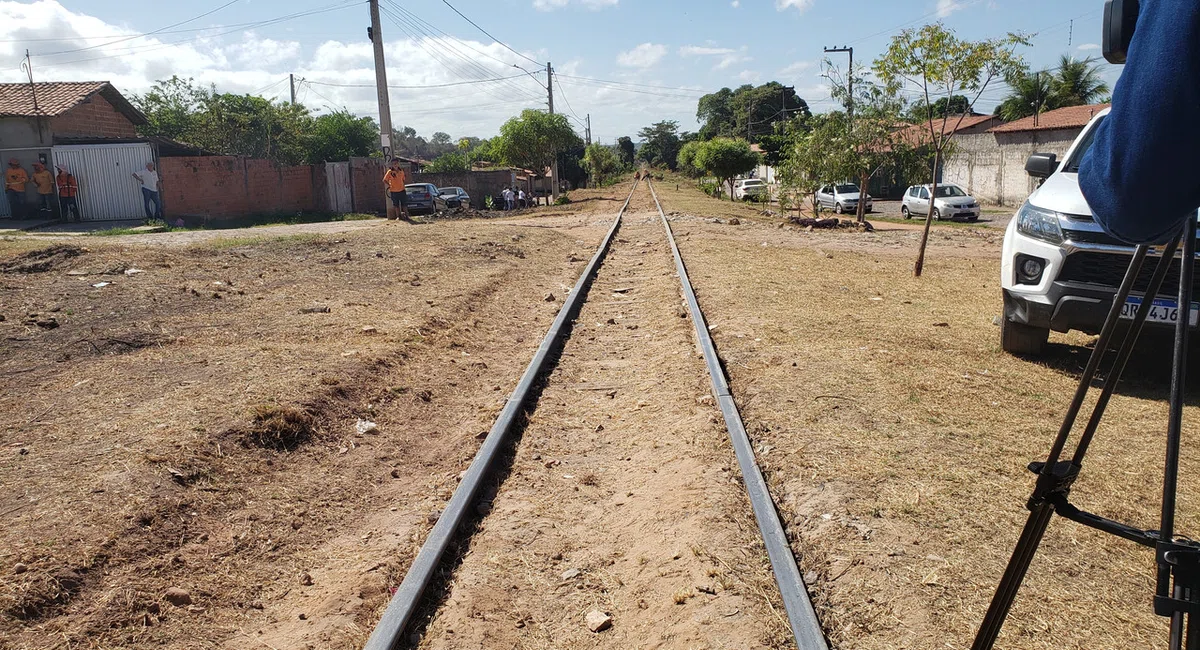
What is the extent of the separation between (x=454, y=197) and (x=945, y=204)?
64.3ft

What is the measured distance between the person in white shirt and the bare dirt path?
2162 cm

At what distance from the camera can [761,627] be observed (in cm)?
318

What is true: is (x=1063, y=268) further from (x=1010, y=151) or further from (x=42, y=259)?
(x=1010, y=151)

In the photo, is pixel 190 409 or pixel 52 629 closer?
pixel 52 629

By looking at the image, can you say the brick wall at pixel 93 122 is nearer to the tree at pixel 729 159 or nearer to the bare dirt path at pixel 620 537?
the bare dirt path at pixel 620 537

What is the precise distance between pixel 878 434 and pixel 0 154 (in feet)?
91.1

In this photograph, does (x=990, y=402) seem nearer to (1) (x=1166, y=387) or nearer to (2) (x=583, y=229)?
(1) (x=1166, y=387)

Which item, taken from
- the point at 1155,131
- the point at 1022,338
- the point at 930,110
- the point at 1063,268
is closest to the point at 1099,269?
the point at 1063,268

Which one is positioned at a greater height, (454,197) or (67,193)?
(67,193)

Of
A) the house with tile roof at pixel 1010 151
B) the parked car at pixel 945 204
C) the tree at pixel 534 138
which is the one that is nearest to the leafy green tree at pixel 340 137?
the tree at pixel 534 138

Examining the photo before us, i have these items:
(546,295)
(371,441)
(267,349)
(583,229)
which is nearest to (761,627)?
(371,441)

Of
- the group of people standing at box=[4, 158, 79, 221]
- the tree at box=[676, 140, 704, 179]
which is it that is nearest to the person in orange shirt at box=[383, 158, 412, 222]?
the group of people standing at box=[4, 158, 79, 221]

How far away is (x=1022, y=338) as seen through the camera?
6.88 meters

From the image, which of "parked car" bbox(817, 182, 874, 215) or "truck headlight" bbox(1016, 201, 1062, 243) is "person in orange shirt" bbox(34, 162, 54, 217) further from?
"parked car" bbox(817, 182, 874, 215)
